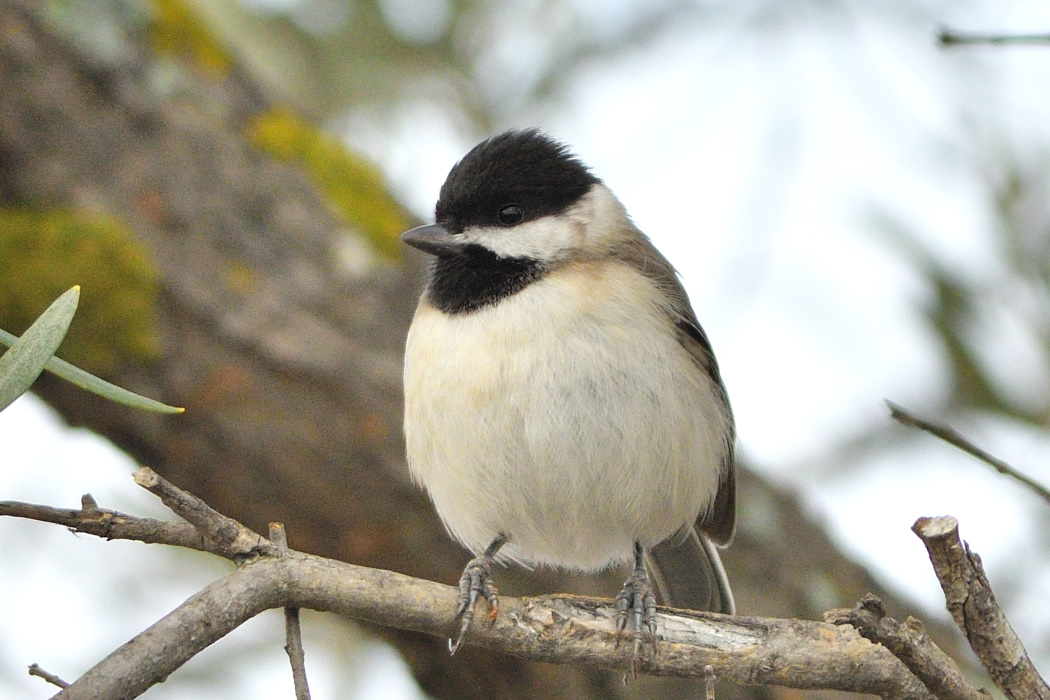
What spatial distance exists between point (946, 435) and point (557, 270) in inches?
46.9

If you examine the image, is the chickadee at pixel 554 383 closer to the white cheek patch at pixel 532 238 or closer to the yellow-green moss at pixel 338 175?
the white cheek patch at pixel 532 238

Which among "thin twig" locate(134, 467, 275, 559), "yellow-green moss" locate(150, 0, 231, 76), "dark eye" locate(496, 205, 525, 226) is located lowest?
"thin twig" locate(134, 467, 275, 559)

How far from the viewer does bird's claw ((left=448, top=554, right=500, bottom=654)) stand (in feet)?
6.54

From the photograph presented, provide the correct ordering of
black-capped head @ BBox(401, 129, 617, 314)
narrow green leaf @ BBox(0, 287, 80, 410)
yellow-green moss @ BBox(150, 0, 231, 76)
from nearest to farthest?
narrow green leaf @ BBox(0, 287, 80, 410)
black-capped head @ BBox(401, 129, 617, 314)
yellow-green moss @ BBox(150, 0, 231, 76)

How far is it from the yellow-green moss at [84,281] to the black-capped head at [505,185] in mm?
1003

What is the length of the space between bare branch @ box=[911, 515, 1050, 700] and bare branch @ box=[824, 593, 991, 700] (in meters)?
0.06

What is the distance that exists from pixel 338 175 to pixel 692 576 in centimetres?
194

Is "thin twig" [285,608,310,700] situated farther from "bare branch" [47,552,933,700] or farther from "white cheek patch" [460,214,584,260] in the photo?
"white cheek patch" [460,214,584,260]

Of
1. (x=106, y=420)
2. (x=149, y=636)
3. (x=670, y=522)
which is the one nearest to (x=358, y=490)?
(x=106, y=420)

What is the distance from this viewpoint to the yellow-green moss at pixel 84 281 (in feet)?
10.4

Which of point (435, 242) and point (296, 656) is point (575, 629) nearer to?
point (296, 656)

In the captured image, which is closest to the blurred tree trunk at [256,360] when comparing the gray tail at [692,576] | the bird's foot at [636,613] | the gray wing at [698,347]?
the gray tail at [692,576]

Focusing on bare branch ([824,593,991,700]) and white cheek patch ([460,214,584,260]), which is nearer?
bare branch ([824,593,991,700])

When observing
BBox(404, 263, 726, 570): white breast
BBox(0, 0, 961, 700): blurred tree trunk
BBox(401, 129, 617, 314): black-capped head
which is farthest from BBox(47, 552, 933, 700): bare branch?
BBox(0, 0, 961, 700): blurred tree trunk
